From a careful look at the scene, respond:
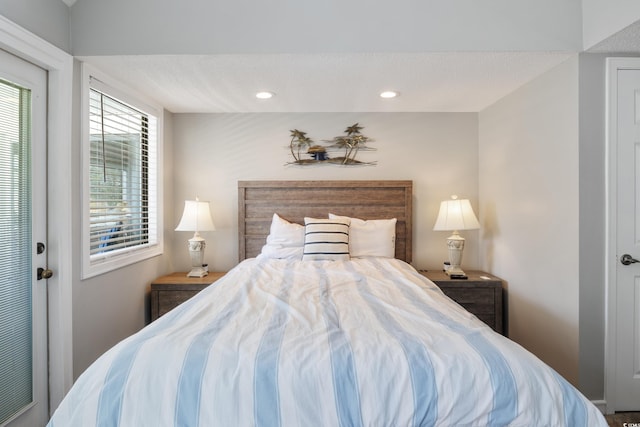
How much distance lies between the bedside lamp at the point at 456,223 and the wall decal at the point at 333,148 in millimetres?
868

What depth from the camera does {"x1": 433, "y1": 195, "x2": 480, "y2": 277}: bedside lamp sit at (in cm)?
308

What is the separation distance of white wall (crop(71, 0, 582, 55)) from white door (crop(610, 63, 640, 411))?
0.48 metres

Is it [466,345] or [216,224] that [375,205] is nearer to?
[216,224]

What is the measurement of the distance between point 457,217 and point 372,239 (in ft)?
2.57

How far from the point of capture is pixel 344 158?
348 cm

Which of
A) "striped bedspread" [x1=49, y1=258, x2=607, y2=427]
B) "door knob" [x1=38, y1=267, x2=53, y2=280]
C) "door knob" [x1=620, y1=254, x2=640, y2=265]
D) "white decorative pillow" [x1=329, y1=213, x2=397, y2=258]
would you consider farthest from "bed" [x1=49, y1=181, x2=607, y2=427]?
"white decorative pillow" [x1=329, y1=213, x2=397, y2=258]

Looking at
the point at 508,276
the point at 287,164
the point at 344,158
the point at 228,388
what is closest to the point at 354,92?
the point at 344,158

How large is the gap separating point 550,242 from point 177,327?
2450mm

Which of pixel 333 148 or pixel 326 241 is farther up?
pixel 333 148

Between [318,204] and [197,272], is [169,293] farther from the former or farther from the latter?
[318,204]

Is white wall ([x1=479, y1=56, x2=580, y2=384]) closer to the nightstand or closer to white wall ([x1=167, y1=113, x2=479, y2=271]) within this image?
the nightstand

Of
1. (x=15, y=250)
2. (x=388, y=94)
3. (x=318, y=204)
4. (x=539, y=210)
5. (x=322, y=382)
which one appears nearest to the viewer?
(x=322, y=382)

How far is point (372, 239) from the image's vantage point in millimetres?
3143

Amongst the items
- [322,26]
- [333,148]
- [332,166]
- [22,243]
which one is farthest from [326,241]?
[22,243]
